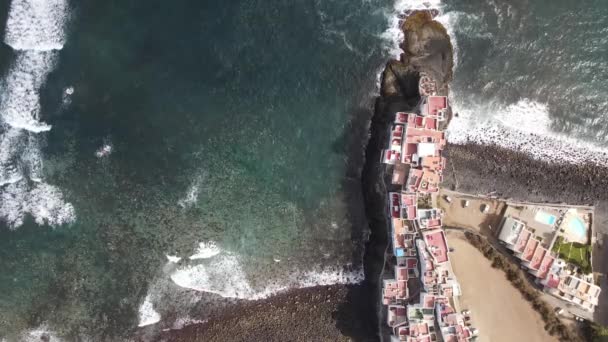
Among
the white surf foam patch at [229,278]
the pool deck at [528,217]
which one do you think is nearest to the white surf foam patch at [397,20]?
the pool deck at [528,217]

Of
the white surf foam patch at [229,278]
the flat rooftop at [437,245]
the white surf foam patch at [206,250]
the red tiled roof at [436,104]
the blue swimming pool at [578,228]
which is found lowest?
the white surf foam patch at [229,278]

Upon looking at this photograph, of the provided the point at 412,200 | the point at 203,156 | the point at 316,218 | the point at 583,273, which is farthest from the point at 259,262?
the point at 583,273

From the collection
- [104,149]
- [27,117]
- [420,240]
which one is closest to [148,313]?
[104,149]

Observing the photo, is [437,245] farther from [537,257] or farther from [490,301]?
[537,257]

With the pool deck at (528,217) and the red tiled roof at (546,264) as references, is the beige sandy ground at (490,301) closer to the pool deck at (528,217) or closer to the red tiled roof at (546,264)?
the pool deck at (528,217)

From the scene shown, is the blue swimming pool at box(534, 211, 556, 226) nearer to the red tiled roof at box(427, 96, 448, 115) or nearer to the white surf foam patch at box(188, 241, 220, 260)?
the red tiled roof at box(427, 96, 448, 115)

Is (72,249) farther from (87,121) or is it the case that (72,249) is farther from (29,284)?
(87,121)
